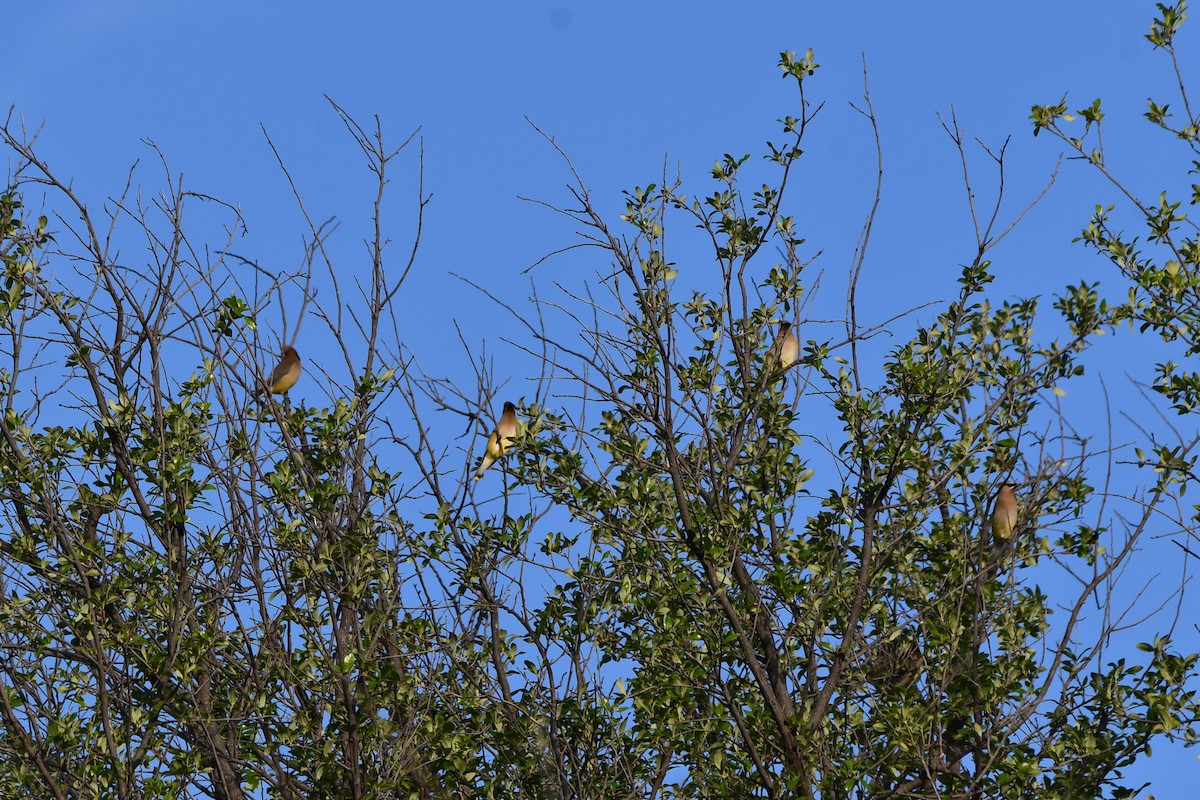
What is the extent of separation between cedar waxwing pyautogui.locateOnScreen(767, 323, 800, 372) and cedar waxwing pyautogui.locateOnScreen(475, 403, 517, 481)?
1.33m

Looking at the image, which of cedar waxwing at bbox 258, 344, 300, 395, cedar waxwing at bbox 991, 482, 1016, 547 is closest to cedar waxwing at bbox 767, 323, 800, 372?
cedar waxwing at bbox 991, 482, 1016, 547

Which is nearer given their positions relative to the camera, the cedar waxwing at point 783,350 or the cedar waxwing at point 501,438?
the cedar waxwing at point 501,438

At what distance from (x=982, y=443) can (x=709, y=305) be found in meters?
1.56

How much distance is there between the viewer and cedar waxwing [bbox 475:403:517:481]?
6.66m

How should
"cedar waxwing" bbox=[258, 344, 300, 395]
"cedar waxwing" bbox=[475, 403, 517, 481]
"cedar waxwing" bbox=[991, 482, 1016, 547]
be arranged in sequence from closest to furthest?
"cedar waxwing" bbox=[475, 403, 517, 481]
"cedar waxwing" bbox=[991, 482, 1016, 547]
"cedar waxwing" bbox=[258, 344, 300, 395]

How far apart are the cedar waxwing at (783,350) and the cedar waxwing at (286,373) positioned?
2.49 m

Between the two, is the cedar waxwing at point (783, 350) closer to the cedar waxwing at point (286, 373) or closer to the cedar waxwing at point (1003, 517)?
the cedar waxwing at point (1003, 517)

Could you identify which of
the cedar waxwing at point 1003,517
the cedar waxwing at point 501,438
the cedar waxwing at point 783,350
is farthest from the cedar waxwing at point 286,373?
the cedar waxwing at point 1003,517

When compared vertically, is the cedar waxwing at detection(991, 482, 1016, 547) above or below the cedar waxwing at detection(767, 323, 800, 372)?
below

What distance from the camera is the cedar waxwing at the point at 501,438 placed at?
6.66m

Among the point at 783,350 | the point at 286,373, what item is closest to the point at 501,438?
the point at 783,350

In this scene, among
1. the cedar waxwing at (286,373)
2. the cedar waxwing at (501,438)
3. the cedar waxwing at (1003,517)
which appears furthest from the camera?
the cedar waxwing at (286,373)

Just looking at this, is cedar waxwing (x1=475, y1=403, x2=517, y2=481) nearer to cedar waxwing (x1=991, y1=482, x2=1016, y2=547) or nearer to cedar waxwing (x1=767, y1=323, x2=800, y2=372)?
cedar waxwing (x1=767, y1=323, x2=800, y2=372)

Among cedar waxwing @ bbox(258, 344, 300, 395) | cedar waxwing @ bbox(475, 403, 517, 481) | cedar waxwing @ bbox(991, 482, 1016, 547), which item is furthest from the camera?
cedar waxwing @ bbox(258, 344, 300, 395)
